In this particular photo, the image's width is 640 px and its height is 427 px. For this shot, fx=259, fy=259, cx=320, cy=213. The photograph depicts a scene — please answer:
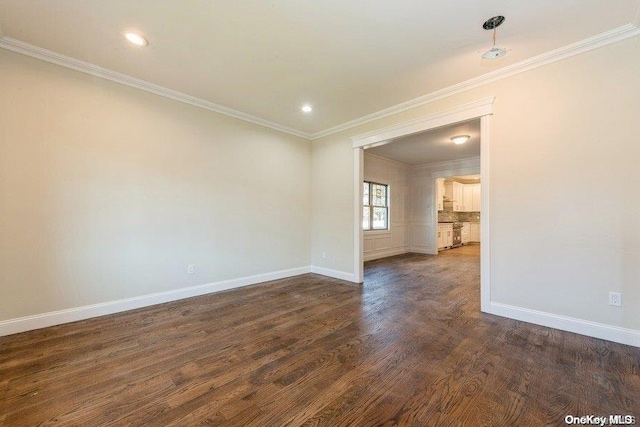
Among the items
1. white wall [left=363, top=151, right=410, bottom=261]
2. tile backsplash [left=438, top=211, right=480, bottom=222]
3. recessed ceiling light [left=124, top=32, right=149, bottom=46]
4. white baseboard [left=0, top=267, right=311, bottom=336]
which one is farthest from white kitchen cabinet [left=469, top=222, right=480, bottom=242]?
recessed ceiling light [left=124, top=32, right=149, bottom=46]

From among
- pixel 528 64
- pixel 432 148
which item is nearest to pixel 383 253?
pixel 432 148

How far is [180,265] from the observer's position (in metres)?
3.55

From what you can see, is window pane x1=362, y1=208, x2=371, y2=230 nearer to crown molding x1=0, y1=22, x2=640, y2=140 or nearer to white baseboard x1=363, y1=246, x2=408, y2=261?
white baseboard x1=363, y1=246, x2=408, y2=261

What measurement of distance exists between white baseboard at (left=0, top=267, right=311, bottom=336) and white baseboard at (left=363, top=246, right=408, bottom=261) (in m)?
3.18

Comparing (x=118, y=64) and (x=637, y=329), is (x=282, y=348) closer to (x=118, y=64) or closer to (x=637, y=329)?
(x=637, y=329)

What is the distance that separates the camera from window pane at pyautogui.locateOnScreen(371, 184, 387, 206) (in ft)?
23.0

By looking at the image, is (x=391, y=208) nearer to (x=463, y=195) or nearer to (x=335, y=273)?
(x=335, y=273)

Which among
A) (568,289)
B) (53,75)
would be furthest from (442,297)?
(53,75)

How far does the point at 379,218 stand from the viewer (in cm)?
724

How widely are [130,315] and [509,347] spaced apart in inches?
153

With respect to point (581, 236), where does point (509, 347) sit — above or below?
below

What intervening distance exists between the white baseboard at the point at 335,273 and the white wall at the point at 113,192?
3.40ft

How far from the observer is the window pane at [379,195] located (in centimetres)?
702
